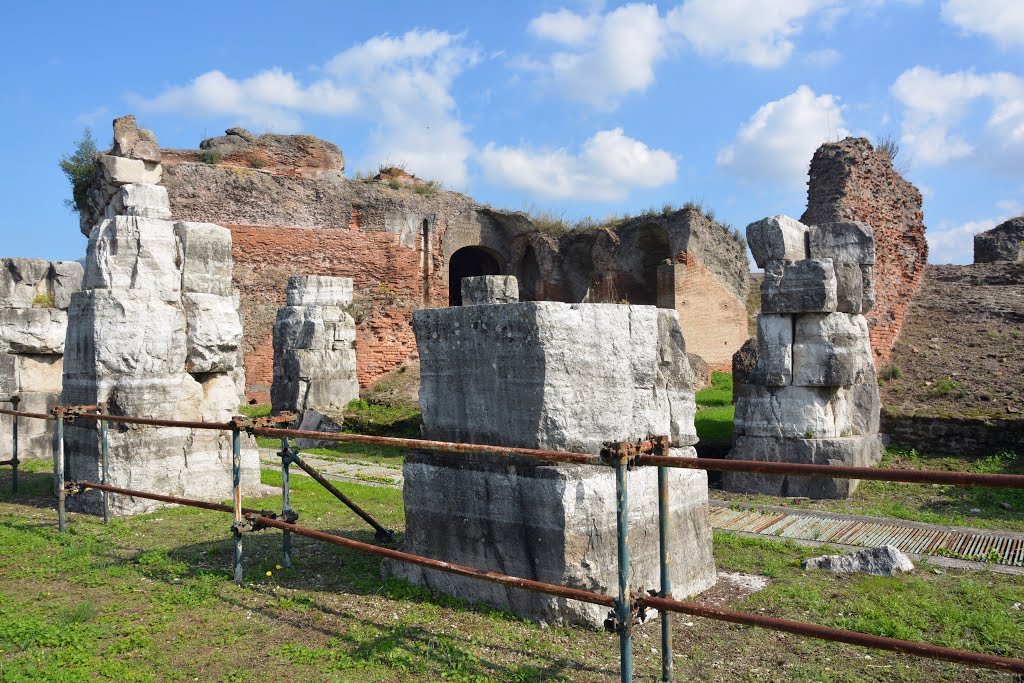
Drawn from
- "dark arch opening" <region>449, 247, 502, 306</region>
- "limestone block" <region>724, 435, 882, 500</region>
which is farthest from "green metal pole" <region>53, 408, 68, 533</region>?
"dark arch opening" <region>449, 247, 502, 306</region>

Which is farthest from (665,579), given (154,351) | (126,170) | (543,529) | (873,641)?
(126,170)

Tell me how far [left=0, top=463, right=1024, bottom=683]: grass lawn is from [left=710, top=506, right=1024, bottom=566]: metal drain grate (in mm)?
570

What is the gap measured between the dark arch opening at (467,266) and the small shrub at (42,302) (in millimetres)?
14600

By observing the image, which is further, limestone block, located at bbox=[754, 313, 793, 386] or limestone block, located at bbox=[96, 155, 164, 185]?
limestone block, located at bbox=[96, 155, 164, 185]

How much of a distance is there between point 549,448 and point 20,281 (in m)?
9.78

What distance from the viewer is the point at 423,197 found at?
21.9m

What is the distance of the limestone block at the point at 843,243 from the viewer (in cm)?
875

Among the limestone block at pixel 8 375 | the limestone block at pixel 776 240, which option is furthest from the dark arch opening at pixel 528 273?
the limestone block at pixel 8 375

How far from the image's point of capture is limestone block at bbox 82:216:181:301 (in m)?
6.63

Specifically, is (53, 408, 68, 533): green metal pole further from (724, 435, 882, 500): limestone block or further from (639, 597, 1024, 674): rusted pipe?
(724, 435, 882, 500): limestone block

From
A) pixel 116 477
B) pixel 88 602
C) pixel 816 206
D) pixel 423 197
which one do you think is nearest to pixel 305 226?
pixel 423 197

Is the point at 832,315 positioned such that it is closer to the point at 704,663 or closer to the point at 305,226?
the point at 704,663

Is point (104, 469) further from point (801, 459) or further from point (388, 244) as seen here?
point (388, 244)

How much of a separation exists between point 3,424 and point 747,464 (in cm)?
1034
